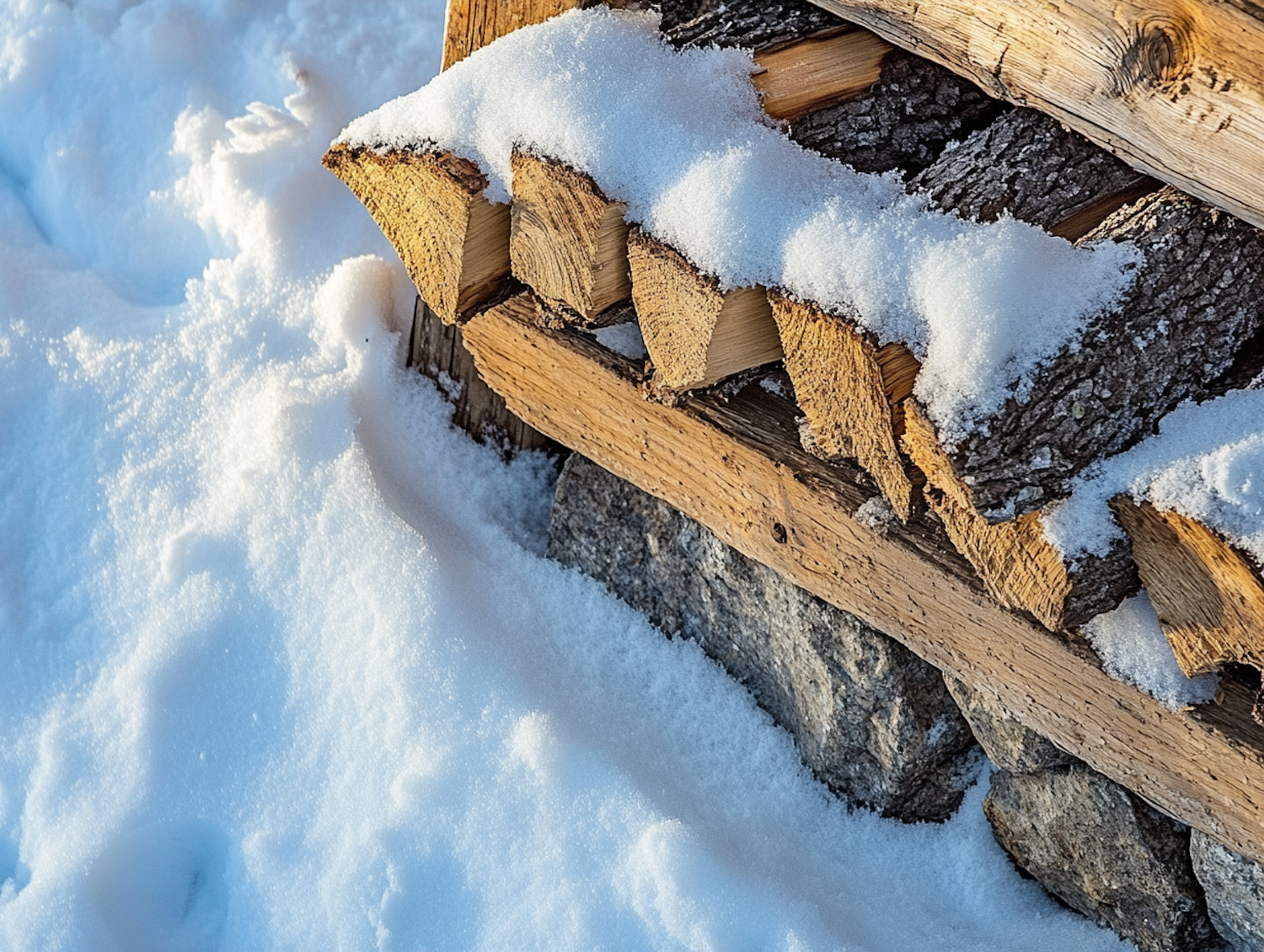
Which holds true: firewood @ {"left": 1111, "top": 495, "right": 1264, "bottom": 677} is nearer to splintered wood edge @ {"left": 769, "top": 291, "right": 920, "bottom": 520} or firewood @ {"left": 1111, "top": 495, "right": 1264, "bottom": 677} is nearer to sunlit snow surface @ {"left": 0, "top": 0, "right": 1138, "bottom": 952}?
splintered wood edge @ {"left": 769, "top": 291, "right": 920, "bottom": 520}

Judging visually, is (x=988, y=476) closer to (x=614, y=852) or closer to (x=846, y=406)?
(x=846, y=406)

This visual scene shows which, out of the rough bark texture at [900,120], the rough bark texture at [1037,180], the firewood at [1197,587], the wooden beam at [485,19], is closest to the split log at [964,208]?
the rough bark texture at [1037,180]

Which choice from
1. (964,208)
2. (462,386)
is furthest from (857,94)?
(462,386)

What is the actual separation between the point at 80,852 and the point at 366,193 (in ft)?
4.05

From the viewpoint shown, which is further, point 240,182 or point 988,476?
point 240,182

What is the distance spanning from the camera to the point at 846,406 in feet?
4.65

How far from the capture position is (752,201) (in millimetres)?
1455

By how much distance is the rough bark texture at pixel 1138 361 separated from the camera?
127 cm

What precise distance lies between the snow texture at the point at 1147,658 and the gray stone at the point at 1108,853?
0.33 metres

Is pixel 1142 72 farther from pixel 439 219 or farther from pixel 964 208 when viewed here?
pixel 439 219

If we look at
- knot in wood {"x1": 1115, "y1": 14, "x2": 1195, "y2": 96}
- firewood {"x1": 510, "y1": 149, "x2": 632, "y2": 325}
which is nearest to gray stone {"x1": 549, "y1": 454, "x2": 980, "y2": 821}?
firewood {"x1": 510, "y1": 149, "x2": 632, "y2": 325}

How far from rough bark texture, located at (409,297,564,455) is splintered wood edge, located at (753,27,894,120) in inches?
36.8

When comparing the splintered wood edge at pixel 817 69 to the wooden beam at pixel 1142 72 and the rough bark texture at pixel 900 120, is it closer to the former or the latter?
the rough bark texture at pixel 900 120

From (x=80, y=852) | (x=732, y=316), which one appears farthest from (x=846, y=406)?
(x=80, y=852)
